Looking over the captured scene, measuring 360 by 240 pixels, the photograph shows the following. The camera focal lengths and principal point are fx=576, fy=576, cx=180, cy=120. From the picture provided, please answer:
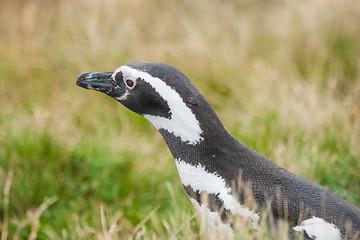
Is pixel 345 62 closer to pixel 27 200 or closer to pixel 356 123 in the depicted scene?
pixel 356 123

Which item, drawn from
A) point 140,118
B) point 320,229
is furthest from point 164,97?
point 140,118

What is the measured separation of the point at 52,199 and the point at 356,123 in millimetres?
1886

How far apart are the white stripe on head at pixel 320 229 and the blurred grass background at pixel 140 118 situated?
0.41 metres

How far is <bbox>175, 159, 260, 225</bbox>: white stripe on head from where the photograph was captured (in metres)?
2.10

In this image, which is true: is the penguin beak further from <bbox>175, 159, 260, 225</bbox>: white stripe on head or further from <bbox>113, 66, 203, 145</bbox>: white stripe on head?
<bbox>175, 159, 260, 225</bbox>: white stripe on head

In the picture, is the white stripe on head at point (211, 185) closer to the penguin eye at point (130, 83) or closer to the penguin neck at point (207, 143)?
the penguin neck at point (207, 143)

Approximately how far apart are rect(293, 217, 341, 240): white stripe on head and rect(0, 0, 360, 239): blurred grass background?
16.0 inches

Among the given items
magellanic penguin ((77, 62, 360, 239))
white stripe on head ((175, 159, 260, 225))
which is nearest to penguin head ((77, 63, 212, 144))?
magellanic penguin ((77, 62, 360, 239))

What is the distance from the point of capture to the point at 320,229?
2043 millimetres

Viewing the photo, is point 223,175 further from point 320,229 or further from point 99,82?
point 99,82

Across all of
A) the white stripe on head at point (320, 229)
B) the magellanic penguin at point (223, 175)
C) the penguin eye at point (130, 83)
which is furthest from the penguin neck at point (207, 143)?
the white stripe on head at point (320, 229)

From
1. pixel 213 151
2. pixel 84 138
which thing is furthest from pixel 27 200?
pixel 213 151

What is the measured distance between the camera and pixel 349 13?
4727 mm

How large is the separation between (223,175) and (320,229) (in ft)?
1.30
